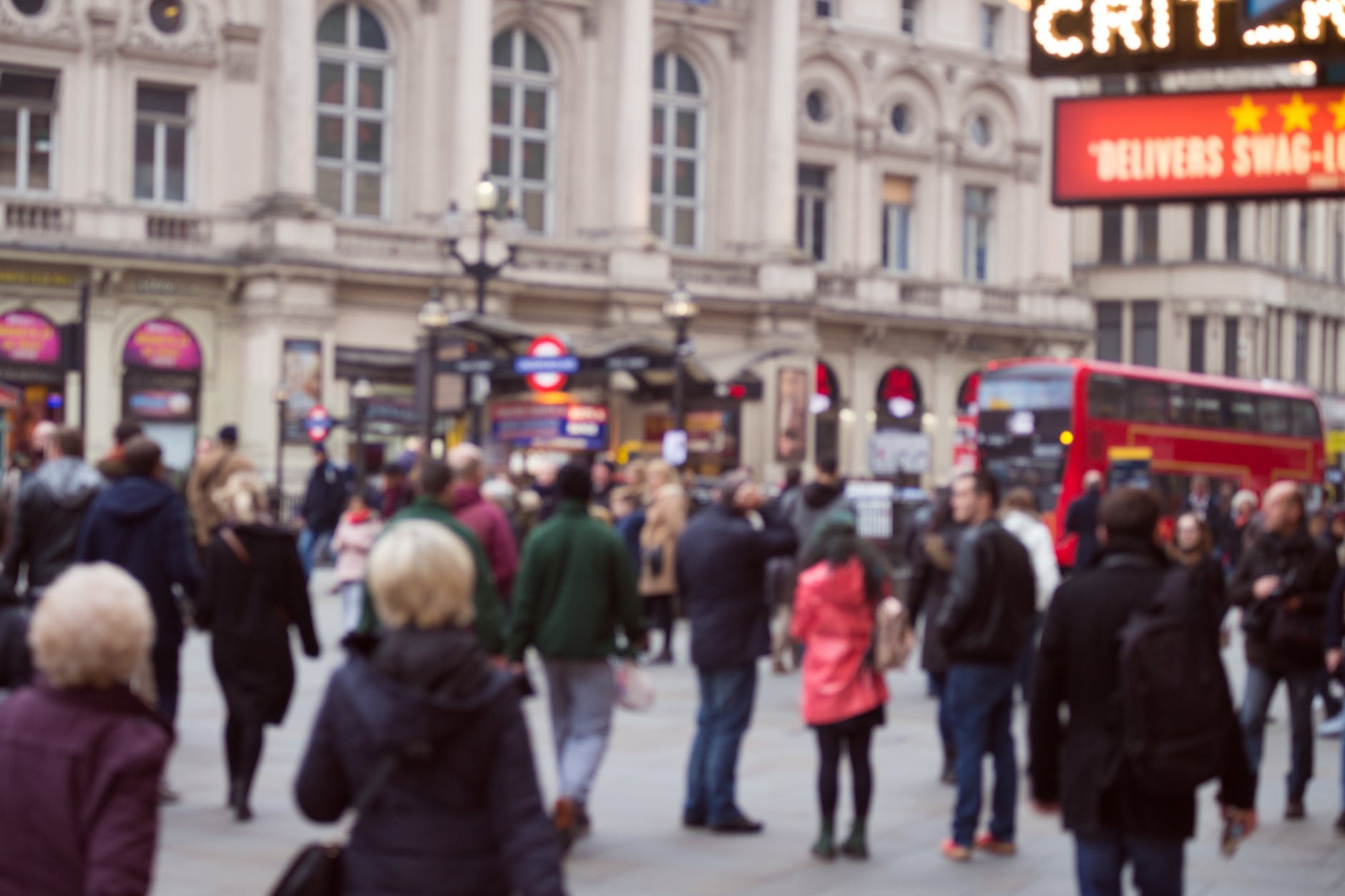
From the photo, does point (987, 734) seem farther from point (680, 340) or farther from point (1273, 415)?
point (1273, 415)

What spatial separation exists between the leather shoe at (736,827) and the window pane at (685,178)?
39.1m

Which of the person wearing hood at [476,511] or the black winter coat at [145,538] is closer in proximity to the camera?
the black winter coat at [145,538]

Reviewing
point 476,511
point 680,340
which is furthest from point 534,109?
point 476,511

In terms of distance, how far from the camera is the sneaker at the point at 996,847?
34.1ft

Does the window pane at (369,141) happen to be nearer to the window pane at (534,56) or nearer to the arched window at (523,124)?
the arched window at (523,124)

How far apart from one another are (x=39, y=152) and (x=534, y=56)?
11343 millimetres

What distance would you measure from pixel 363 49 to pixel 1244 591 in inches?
1370

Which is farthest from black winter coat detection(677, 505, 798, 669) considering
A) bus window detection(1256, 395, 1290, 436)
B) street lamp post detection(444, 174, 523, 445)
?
bus window detection(1256, 395, 1290, 436)

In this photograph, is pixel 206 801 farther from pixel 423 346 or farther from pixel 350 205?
pixel 350 205

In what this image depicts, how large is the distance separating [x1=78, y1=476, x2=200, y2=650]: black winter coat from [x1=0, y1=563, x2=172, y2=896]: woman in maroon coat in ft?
21.1

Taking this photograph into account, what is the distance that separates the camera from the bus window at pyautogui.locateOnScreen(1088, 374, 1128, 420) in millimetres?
38500

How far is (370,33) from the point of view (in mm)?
44781

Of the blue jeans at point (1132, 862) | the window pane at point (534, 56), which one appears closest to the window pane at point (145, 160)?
the window pane at point (534, 56)

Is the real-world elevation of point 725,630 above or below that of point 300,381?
below
